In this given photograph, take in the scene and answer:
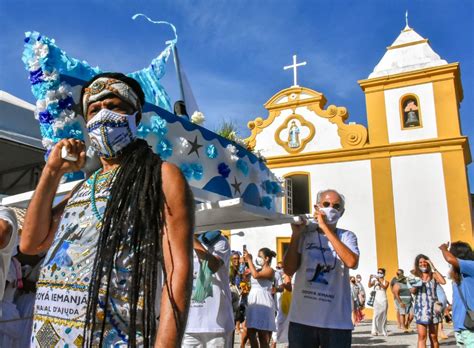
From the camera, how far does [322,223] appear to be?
349 centimetres

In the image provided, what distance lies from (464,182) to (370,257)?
3.89 m

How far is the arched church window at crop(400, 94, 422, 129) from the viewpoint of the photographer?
1617cm

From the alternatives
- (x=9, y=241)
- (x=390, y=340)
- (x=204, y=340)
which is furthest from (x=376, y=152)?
(x=9, y=241)

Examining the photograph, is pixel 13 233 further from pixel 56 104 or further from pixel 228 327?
pixel 228 327

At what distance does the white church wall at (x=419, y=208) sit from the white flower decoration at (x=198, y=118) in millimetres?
13253

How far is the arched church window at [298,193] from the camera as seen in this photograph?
1709cm

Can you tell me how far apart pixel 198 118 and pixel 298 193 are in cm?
1409

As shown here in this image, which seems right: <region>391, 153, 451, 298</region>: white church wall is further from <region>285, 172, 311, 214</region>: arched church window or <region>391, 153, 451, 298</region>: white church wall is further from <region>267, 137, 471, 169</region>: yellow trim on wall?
<region>285, 172, 311, 214</region>: arched church window

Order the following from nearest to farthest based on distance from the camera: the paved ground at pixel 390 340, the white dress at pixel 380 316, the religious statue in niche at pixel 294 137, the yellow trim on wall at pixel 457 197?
the paved ground at pixel 390 340 < the white dress at pixel 380 316 < the yellow trim on wall at pixel 457 197 < the religious statue in niche at pixel 294 137

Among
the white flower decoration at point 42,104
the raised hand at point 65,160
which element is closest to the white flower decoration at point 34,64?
the white flower decoration at point 42,104

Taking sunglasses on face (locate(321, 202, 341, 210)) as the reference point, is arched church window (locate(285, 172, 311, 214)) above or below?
above

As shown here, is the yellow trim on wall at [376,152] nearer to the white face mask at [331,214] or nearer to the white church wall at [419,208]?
the white church wall at [419,208]

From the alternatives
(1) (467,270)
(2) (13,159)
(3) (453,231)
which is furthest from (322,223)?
(3) (453,231)

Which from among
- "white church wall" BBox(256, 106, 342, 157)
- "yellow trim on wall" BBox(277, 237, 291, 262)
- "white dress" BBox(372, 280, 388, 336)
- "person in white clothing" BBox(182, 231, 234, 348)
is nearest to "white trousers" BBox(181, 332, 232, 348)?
"person in white clothing" BBox(182, 231, 234, 348)
